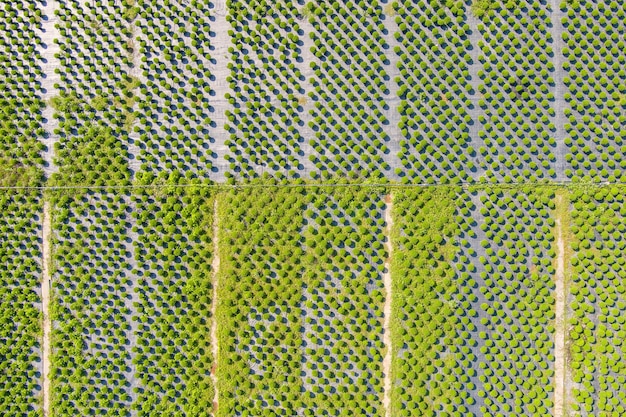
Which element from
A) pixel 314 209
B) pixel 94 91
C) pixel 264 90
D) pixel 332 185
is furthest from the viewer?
pixel 94 91

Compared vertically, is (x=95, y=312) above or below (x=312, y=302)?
below

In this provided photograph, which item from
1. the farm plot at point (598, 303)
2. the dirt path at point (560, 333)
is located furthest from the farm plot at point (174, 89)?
the farm plot at point (598, 303)

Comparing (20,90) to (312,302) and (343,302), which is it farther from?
(343,302)

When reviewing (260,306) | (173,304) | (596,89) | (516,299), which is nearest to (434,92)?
(596,89)

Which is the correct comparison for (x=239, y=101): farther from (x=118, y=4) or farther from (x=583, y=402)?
(x=583, y=402)

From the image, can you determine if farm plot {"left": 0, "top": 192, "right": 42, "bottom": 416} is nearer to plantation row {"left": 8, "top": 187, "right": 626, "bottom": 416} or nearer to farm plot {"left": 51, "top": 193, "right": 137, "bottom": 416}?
plantation row {"left": 8, "top": 187, "right": 626, "bottom": 416}

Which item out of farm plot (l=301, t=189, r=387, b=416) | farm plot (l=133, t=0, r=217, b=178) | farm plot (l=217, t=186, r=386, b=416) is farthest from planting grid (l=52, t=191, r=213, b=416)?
A: farm plot (l=301, t=189, r=387, b=416)
